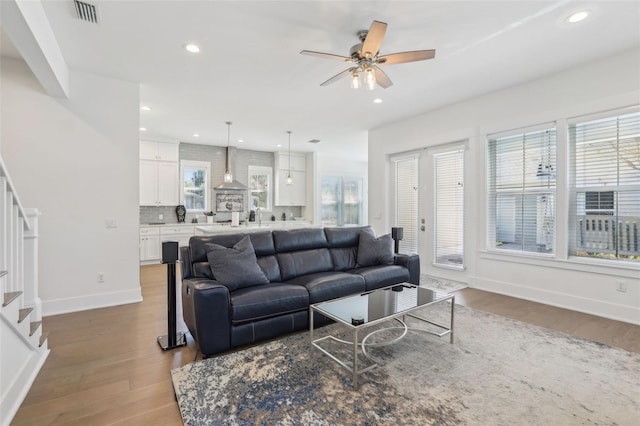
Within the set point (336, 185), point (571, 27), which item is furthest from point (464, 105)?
point (336, 185)

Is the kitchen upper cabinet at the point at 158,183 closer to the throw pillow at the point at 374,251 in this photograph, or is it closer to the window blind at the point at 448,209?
the throw pillow at the point at 374,251

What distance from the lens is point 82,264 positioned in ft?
11.9

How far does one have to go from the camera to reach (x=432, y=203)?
17.2 ft

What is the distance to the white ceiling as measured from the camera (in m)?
2.48

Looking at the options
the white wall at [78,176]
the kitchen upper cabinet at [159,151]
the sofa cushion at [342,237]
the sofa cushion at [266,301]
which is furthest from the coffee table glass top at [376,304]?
the kitchen upper cabinet at [159,151]

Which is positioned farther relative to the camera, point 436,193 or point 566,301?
point 436,193

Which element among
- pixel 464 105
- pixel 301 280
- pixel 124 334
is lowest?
pixel 124 334

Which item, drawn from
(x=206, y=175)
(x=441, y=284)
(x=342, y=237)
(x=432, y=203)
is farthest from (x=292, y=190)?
(x=441, y=284)

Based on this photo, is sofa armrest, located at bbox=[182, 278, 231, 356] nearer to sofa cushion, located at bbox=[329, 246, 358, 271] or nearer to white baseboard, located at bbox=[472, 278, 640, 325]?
sofa cushion, located at bbox=[329, 246, 358, 271]

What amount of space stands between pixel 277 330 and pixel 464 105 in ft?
14.3

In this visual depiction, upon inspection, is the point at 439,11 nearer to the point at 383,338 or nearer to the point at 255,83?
the point at 255,83

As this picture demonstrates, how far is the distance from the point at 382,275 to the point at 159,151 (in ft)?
19.7

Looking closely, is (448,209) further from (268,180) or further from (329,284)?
(268,180)

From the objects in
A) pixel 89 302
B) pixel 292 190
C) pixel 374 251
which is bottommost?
pixel 89 302
